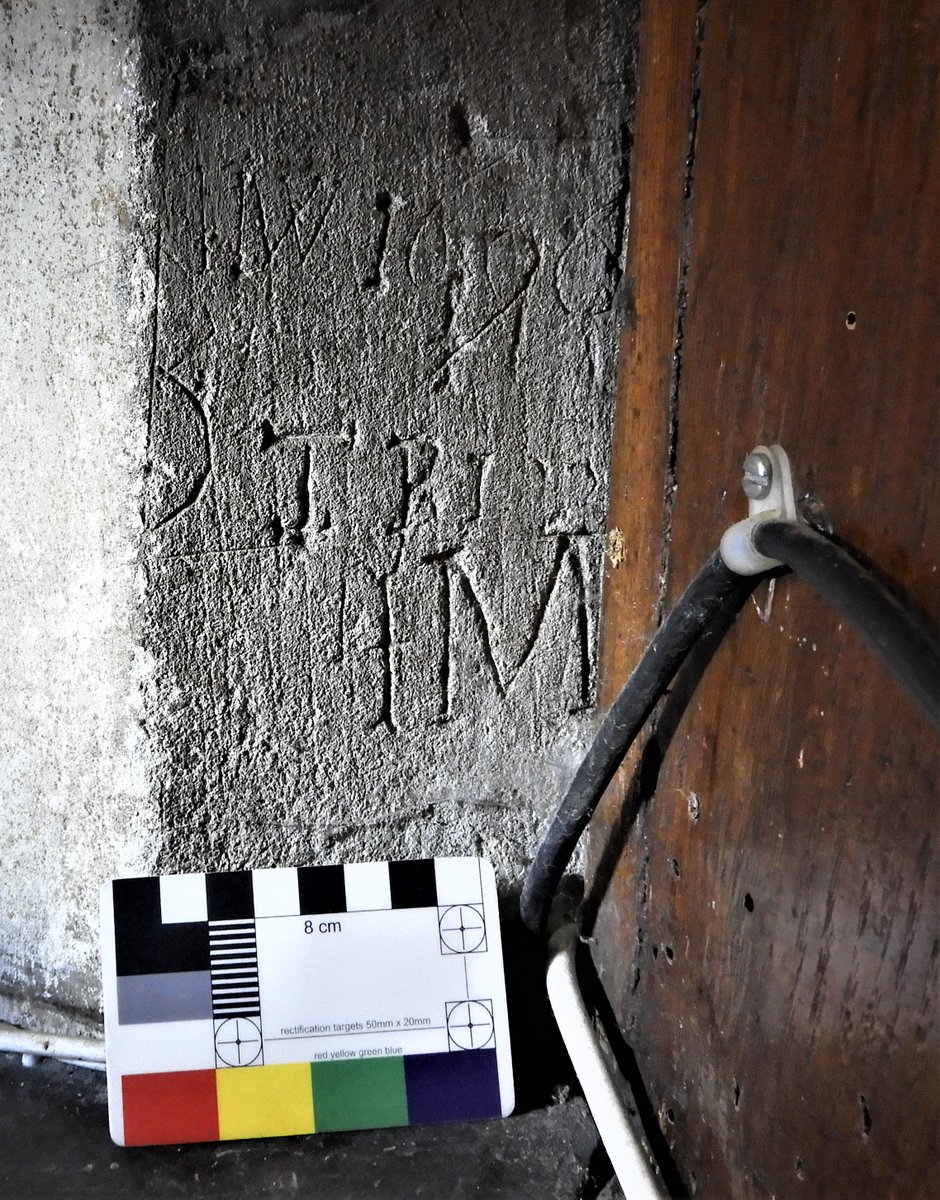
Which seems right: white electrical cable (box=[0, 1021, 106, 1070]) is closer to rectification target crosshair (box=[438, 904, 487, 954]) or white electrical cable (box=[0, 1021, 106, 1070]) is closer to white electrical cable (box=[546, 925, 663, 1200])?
rectification target crosshair (box=[438, 904, 487, 954])

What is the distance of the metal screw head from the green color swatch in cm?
74

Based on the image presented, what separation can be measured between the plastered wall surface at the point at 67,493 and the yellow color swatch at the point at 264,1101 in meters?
0.26

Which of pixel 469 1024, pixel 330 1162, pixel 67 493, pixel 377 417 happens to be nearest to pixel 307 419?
pixel 377 417

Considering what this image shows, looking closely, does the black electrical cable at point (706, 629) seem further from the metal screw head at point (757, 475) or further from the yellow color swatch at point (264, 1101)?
the yellow color swatch at point (264, 1101)

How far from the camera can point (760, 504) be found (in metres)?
0.91

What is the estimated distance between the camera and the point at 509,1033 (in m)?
1.29

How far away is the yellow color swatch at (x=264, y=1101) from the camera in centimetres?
121

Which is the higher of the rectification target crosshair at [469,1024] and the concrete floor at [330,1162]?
the rectification target crosshair at [469,1024]

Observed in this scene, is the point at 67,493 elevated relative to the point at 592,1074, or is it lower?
elevated

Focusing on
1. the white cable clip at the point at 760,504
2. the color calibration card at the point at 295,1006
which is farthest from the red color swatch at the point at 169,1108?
the white cable clip at the point at 760,504

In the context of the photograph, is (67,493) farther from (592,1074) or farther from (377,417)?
(592,1074)

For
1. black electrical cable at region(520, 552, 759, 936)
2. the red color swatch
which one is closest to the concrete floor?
the red color swatch

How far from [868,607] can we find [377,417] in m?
0.69

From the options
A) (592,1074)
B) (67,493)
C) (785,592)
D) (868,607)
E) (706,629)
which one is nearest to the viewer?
(868,607)
